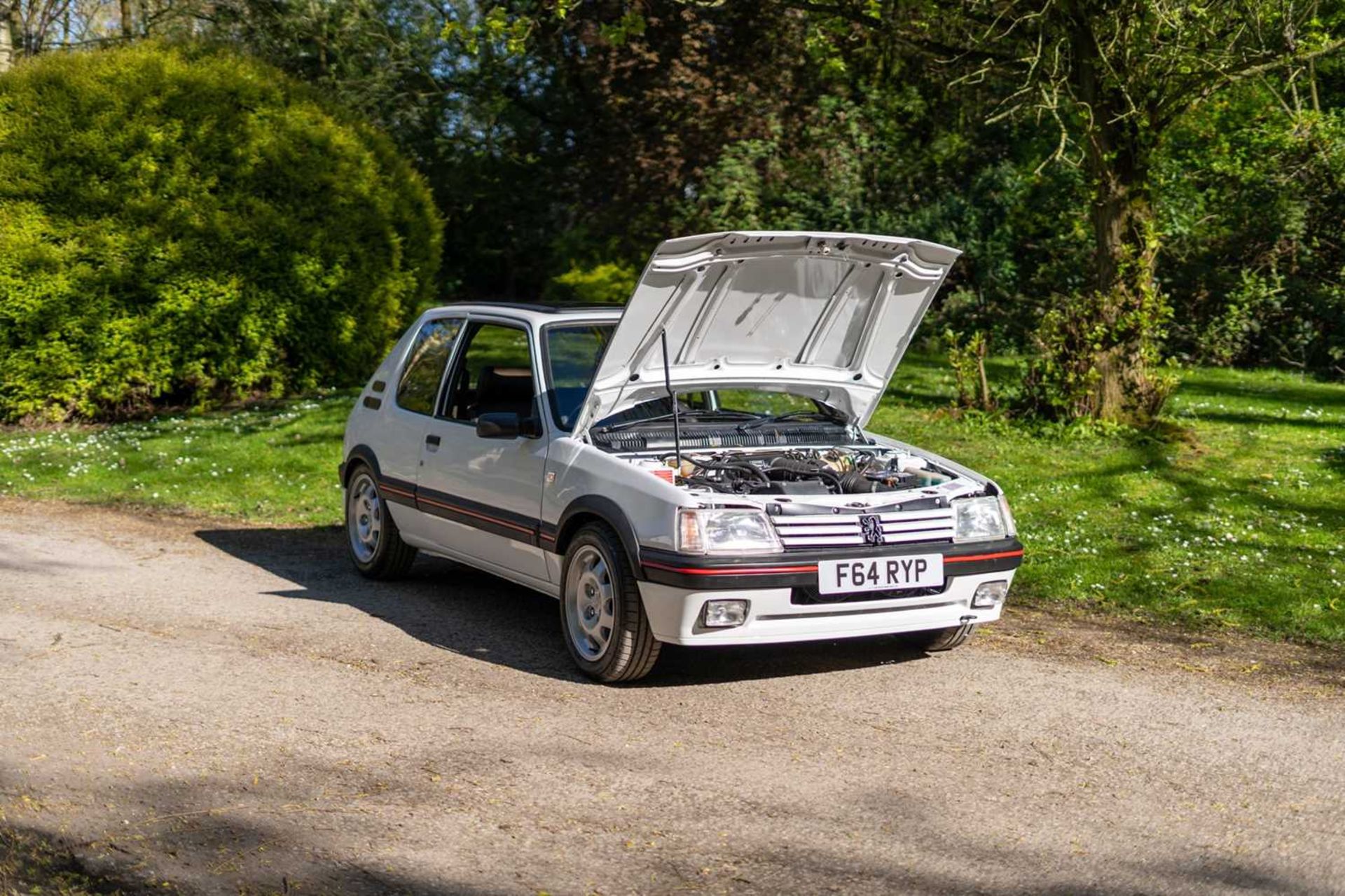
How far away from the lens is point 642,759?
5.39 metres

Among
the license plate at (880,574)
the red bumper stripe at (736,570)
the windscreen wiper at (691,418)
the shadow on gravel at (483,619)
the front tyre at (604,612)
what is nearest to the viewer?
the red bumper stripe at (736,570)

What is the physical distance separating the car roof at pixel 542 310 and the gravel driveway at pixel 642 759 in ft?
5.43

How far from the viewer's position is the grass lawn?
8.57 m

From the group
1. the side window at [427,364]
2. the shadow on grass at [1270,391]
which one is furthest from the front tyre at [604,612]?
the shadow on grass at [1270,391]

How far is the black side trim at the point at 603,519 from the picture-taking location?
6223 mm

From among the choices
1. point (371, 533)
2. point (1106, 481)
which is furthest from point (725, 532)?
point (1106, 481)

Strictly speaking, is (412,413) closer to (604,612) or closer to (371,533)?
(371,533)

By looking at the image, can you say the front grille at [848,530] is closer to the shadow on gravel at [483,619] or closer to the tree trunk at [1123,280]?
the shadow on gravel at [483,619]

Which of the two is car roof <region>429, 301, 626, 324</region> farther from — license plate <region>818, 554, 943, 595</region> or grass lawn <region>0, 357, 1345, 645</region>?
grass lawn <region>0, 357, 1345, 645</region>

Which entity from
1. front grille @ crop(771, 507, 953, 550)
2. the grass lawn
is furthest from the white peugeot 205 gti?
the grass lawn

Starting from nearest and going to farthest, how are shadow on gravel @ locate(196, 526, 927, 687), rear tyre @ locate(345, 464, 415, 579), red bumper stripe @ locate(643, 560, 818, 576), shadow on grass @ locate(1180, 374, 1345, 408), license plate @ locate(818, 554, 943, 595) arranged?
red bumper stripe @ locate(643, 560, 818, 576), license plate @ locate(818, 554, 943, 595), shadow on gravel @ locate(196, 526, 927, 687), rear tyre @ locate(345, 464, 415, 579), shadow on grass @ locate(1180, 374, 1345, 408)

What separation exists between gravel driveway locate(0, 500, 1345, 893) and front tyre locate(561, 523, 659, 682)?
0.57 feet

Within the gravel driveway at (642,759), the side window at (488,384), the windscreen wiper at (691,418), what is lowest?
the gravel driveway at (642,759)

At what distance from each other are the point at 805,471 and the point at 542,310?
1.85 meters
